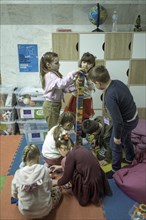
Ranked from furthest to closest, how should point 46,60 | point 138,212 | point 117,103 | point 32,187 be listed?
point 46,60
point 117,103
point 138,212
point 32,187

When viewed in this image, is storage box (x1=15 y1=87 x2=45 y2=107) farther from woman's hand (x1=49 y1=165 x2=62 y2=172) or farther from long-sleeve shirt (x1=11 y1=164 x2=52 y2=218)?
long-sleeve shirt (x1=11 y1=164 x2=52 y2=218)

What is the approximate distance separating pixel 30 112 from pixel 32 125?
0.21m

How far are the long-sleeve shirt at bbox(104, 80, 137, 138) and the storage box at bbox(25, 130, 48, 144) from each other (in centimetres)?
127

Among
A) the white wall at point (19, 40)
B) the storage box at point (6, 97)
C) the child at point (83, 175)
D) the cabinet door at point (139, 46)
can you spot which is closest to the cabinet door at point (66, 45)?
the white wall at point (19, 40)

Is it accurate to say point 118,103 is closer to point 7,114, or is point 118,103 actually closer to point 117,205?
point 117,205

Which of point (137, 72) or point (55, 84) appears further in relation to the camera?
point (137, 72)

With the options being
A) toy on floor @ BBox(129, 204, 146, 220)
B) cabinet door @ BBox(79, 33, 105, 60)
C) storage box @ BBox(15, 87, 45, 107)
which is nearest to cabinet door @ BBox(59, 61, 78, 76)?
cabinet door @ BBox(79, 33, 105, 60)

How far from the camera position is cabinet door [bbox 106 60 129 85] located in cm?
316

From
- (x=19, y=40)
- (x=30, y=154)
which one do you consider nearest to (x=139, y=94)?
(x=19, y=40)

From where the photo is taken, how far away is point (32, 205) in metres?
1.61

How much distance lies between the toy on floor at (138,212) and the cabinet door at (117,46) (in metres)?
2.11

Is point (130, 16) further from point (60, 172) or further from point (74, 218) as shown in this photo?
point (74, 218)

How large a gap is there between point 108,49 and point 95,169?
1.94 meters

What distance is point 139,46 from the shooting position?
121 inches
